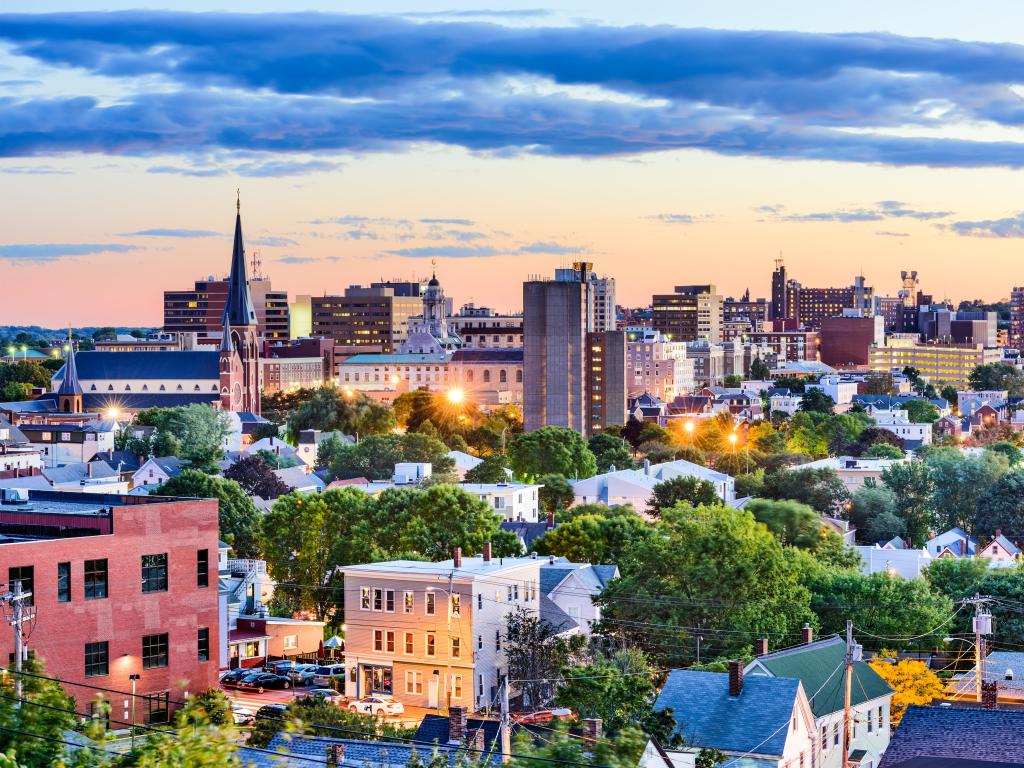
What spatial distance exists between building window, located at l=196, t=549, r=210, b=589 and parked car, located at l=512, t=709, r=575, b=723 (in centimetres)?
1092

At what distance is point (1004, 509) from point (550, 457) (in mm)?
37461

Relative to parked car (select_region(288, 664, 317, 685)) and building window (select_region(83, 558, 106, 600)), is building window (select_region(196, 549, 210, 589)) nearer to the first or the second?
building window (select_region(83, 558, 106, 600))

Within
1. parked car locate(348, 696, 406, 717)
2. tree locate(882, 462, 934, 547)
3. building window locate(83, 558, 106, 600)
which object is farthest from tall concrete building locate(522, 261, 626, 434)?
building window locate(83, 558, 106, 600)

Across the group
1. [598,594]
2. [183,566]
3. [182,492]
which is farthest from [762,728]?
[182,492]

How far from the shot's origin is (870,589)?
200 ft

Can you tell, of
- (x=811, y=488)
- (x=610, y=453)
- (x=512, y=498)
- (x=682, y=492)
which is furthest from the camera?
(x=610, y=453)

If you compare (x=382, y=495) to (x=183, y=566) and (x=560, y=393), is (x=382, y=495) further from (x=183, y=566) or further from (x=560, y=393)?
(x=560, y=393)

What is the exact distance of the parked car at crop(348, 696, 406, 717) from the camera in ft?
180

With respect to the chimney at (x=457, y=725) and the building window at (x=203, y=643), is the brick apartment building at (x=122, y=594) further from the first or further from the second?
the chimney at (x=457, y=725)

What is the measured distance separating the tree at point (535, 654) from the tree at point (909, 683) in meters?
11.4

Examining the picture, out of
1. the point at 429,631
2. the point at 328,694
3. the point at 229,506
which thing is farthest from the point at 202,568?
the point at 229,506

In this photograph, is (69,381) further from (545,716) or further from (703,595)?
(545,716)

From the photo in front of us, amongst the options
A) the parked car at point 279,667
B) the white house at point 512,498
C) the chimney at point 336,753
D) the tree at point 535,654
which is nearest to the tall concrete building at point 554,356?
the white house at point 512,498

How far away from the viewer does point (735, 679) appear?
41438mm
